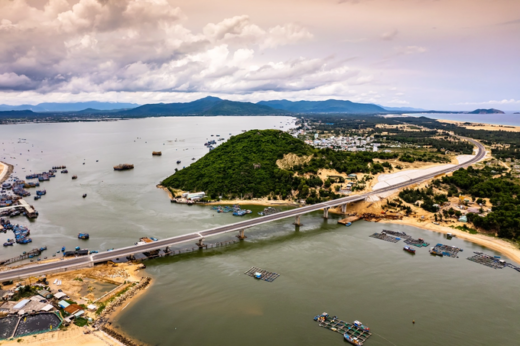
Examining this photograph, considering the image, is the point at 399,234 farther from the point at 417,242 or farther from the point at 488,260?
the point at 488,260

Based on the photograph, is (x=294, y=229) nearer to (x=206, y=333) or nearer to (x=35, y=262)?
(x=206, y=333)

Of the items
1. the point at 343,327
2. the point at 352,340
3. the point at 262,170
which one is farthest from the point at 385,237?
the point at 262,170

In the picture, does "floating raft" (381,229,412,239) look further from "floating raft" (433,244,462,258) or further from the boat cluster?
the boat cluster

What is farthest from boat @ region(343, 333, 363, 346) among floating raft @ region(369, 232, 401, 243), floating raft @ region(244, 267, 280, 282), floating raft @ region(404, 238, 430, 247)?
floating raft @ region(404, 238, 430, 247)

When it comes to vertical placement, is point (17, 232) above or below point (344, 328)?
above

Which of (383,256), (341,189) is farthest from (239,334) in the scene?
(341,189)

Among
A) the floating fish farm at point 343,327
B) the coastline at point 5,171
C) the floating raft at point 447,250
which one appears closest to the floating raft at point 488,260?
the floating raft at point 447,250
